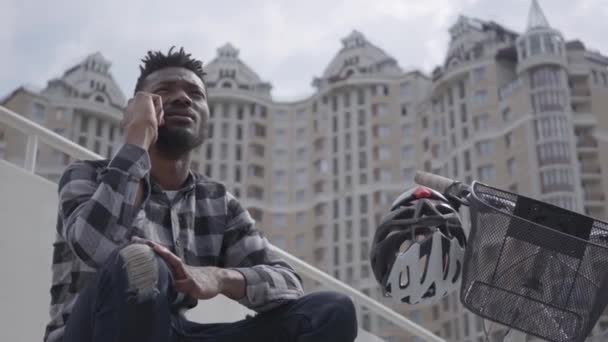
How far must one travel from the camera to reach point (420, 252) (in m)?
1.95

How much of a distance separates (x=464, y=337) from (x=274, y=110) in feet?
64.8

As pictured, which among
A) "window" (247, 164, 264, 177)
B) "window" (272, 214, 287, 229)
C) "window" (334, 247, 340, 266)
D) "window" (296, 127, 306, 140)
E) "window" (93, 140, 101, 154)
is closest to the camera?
"window" (334, 247, 340, 266)

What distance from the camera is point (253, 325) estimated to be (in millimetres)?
1466

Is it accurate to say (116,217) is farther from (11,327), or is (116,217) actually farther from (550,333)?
(11,327)

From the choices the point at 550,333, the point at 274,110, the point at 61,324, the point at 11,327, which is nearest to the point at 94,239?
the point at 61,324

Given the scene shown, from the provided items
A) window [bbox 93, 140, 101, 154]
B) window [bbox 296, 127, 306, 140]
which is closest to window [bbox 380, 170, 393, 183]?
window [bbox 296, 127, 306, 140]

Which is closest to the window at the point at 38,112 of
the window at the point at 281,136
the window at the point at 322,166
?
the window at the point at 281,136

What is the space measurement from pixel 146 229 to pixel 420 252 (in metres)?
0.72

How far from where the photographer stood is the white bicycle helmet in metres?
1.95

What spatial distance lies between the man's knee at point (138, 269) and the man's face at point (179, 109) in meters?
0.50

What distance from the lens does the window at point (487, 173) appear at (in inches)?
1491

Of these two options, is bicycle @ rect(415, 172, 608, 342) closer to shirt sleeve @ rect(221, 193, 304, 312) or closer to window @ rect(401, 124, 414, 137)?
shirt sleeve @ rect(221, 193, 304, 312)

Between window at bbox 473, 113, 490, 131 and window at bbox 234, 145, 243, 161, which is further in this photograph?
window at bbox 234, 145, 243, 161

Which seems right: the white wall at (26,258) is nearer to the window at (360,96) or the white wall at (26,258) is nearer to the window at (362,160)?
the window at (362,160)
